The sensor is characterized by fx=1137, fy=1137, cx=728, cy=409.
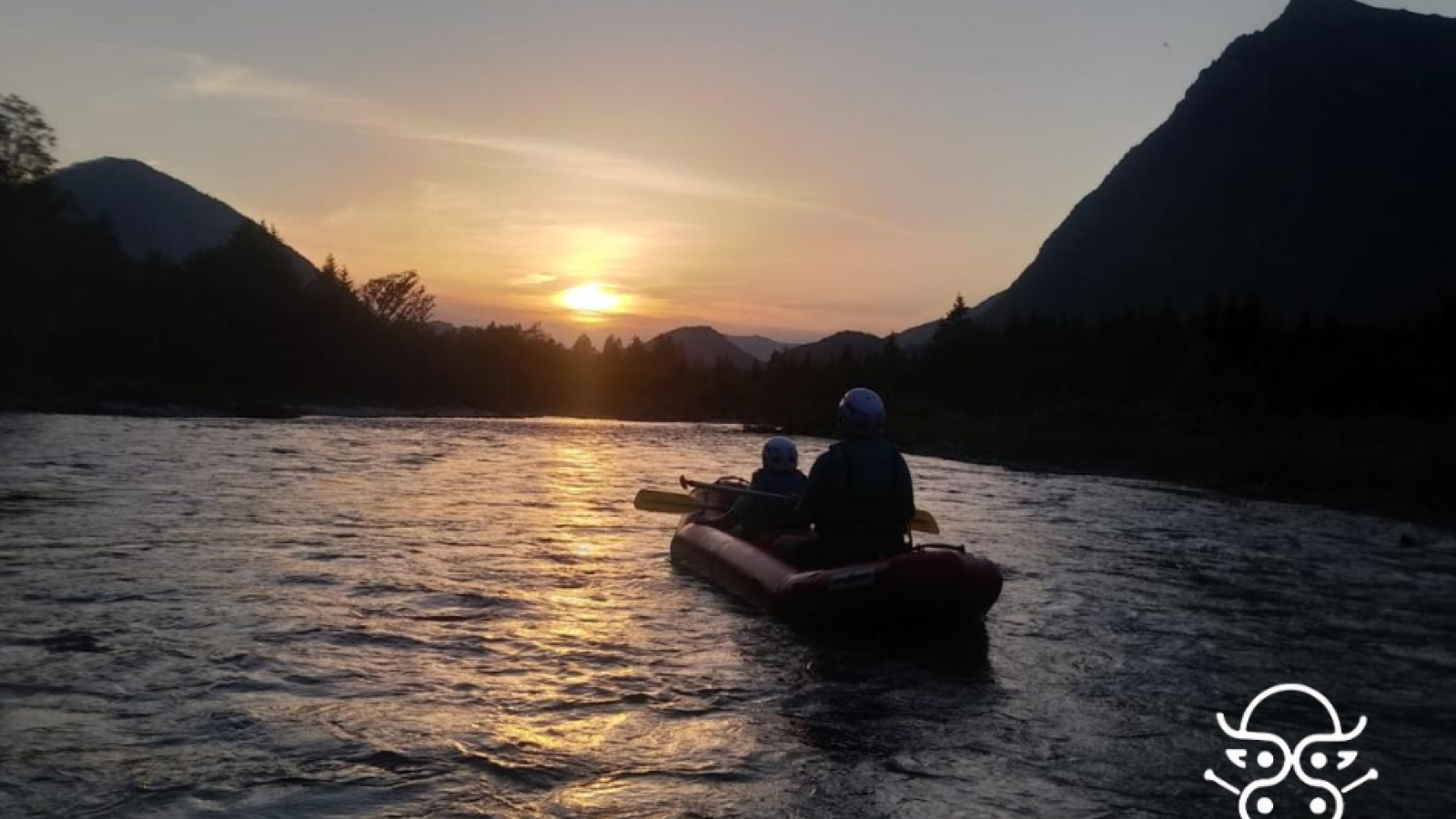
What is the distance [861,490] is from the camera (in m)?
9.20

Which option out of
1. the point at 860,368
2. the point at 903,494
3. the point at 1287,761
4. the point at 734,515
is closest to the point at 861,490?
the point at 903,494

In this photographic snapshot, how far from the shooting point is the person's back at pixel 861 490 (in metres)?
9.13

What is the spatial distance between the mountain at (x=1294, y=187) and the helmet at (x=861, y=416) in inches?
4350

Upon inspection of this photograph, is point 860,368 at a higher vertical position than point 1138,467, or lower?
higher

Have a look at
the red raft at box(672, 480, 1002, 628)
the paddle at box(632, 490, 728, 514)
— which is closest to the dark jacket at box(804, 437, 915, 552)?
the red raft at box(672, 480, 1002, 628)

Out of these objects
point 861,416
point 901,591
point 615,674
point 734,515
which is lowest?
point 615,674

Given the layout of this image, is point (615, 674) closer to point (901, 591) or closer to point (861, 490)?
point (901, 591)

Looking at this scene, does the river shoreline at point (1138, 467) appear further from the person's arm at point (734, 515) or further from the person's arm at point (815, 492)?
the person's arm at point (815, 492)

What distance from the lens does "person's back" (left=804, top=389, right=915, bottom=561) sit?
9.13 metres

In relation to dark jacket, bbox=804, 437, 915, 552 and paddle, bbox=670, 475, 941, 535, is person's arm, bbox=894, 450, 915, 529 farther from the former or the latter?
paddle, bbox=670, 475, 941, 535

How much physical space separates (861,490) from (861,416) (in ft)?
2.00

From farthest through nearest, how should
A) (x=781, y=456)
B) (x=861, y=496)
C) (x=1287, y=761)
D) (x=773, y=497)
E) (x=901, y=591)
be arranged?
(x=781, y=456)
(x=773, y=497)
(x=861, y=496)
(x=901, y=591)
(x=1287, y=761)

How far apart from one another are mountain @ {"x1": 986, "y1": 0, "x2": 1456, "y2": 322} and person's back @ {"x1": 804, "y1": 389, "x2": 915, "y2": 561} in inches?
4346

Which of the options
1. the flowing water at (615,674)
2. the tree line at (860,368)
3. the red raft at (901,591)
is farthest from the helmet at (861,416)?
the tree line at (860,368)
